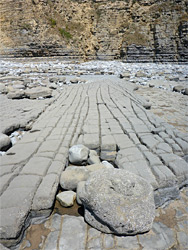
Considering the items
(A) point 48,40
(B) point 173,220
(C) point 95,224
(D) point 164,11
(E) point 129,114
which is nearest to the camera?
(C) point 95,224

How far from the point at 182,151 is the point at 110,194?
173 cm

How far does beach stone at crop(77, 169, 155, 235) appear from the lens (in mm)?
1697

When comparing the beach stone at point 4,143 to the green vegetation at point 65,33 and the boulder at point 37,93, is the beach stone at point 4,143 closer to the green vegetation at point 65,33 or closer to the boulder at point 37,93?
the boulder at point 37,93

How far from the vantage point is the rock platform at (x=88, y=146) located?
5.73 feet

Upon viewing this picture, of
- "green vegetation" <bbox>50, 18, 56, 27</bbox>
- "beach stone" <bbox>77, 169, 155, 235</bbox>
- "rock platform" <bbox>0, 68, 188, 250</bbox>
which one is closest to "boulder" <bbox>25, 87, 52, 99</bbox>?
"rock platform" <bbox>0, 68, 188, 250</bbox>

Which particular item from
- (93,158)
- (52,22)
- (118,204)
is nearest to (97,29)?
(52,22)

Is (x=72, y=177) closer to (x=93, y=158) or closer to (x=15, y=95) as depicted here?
(x=93, y=158)

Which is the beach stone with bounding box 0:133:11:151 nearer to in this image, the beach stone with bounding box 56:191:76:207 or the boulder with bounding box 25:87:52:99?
the beach stone with bounding box 56:191:76:207

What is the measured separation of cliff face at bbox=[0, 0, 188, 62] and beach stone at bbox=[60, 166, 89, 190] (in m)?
22.4

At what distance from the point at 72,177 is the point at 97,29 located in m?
28.5

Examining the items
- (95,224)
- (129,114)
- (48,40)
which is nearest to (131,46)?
(48,40)

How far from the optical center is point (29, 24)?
22734 mm

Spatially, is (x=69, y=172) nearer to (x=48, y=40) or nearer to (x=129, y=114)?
(x=129, y=114)

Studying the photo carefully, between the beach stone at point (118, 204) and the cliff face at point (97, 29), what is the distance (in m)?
22.9
